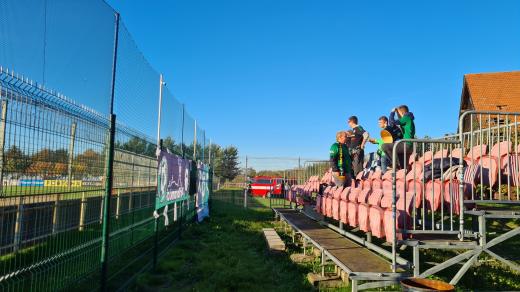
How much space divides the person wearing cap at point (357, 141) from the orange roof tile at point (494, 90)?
23500 millimetres

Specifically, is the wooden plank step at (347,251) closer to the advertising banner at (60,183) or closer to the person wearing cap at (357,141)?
the person wearing cap at (357,141)

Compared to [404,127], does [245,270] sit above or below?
below

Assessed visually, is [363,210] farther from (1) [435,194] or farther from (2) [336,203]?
(2) [336,203]

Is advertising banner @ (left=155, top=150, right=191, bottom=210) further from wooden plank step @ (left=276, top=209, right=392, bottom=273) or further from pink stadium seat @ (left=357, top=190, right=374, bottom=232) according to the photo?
pink stadium seat @ (left=357, top=190, right=374, bottom=232)

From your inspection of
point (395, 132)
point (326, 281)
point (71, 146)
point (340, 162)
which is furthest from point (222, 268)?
point (395, 132)

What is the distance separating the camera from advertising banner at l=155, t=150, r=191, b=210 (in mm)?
6637

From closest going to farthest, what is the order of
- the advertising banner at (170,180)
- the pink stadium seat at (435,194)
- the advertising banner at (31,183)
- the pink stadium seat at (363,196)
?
the advertising banner at (31,183), the pink stadium seat at (435,194), the pink stadium seat at (363,196), the advertising banner at (170,180)

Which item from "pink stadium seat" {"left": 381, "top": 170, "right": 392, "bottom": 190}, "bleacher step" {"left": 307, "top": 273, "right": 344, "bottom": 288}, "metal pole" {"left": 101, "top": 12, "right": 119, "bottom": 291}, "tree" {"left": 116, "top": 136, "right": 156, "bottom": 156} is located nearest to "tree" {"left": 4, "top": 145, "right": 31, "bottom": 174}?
"metal pole" {"left": 101, "top": 12, "right": 119, "bottom": 291}

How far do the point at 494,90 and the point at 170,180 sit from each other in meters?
32.4

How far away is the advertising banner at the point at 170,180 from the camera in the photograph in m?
6.64

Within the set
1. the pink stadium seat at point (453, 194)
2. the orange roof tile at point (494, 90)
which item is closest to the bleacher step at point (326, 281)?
the pink stadium seat at point (453, 194)

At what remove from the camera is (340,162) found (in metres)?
8.38

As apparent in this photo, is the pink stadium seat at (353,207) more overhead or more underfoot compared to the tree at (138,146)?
more underfoot

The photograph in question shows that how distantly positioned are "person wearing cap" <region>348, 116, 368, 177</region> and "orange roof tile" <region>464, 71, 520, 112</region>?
23.5 m
